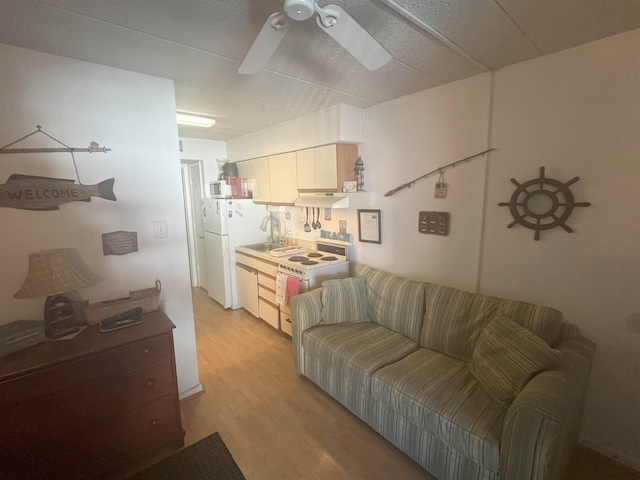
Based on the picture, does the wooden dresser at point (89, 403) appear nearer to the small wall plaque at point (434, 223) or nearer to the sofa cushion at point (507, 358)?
the sofa cushion at point (507, 358)

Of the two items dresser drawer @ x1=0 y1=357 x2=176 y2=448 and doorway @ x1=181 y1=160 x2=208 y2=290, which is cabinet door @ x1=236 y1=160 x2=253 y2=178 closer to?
doorway @ x1=181 y1=160 x2=208 y2=290

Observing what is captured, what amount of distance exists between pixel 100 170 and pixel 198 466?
76.6 inches

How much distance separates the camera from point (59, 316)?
1.66m

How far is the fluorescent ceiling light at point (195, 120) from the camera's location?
9.40 ft

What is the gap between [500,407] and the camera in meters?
1.51

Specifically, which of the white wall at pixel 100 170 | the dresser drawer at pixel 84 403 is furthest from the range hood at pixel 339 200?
the dresser drawer at pixel 84 403

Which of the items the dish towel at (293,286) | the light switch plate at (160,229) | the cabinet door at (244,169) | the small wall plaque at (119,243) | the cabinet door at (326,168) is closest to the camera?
the small wall plaque at (119,243)

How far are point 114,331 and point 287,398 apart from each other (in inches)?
53.6

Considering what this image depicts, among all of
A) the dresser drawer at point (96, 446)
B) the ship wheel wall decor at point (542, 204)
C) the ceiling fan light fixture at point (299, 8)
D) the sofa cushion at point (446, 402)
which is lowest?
the dresser drawer at point (96, 446)

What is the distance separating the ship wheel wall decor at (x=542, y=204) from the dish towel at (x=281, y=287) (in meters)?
2.05

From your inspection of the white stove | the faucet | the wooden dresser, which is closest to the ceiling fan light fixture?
the wooden dresser

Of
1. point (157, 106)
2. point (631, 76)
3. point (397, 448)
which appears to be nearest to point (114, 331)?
point (157, 106)

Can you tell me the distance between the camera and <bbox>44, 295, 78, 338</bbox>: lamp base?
1635 millimetres

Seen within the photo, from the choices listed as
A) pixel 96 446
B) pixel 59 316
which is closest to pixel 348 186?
pixel 59 316
